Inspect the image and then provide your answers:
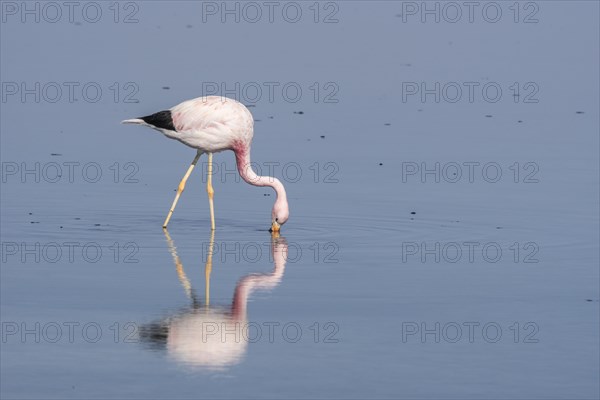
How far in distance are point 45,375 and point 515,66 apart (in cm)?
2148

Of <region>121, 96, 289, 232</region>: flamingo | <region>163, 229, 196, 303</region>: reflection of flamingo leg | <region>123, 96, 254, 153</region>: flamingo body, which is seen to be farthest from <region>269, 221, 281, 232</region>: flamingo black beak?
<region>123, 96, 254, 153</region>: flamingo body

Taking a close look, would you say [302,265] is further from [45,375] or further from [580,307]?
[45,375]

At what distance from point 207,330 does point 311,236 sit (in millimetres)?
4773

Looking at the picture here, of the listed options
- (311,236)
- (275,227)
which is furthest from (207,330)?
(275,227)

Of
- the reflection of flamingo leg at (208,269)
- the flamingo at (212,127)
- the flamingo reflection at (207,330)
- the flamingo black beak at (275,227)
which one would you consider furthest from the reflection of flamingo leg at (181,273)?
the flamingo at (212,127)

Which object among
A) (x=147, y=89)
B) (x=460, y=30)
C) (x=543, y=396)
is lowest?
(x=543, y=396)

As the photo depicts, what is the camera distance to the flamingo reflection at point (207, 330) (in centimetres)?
1100

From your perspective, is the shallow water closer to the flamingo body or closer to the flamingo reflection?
the flamingo reflection

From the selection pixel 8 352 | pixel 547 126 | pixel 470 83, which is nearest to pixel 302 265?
pixel 8 352

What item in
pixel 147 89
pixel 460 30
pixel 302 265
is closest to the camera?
pixel 302 265

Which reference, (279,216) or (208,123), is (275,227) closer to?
(279,216)

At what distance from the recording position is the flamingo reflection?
36.1ft

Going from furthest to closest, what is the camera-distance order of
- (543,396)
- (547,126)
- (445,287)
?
(547,126) < (445,287) < (543,396)

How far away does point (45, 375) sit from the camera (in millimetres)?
10438
